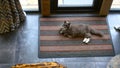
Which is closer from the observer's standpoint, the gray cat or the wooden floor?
the wooden floor

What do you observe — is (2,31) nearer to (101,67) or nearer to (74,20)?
(74,20)

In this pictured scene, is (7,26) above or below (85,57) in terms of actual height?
above

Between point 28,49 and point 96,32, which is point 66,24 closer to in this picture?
point 96,32

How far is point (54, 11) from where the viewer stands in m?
2.77

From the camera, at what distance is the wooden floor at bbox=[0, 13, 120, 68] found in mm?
2312

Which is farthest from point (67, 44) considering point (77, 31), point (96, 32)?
point (96, 32)

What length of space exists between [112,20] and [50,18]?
74cm

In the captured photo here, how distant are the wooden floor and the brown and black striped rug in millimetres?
50

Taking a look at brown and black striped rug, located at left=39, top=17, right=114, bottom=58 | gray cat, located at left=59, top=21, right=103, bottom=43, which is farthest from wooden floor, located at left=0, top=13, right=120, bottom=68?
gray cat, located at left=59, top=21, right=103, bottom=43

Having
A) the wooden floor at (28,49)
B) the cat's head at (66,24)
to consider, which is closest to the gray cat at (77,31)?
the cat's head at (66,24)

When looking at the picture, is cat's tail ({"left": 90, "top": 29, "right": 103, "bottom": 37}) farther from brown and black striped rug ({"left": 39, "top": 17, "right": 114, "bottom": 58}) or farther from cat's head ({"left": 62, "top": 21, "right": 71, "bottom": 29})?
cat's head ({"left": 62, "top": 21, "right": 71, "bottom": 29})

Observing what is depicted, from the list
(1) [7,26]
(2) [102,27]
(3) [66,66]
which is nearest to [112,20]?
(2) [102,27]

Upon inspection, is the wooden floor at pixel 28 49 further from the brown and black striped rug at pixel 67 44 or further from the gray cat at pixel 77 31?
the gray cat at pixel 77 31

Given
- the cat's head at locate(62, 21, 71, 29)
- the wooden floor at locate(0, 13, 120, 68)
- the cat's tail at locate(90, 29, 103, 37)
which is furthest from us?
the cat's tail at locate(90, 29, 103, 37)
